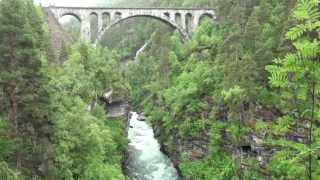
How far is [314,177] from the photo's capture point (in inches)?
430

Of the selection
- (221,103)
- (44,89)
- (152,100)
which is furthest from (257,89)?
(152,100)

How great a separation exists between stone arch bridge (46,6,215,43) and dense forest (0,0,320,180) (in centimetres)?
683

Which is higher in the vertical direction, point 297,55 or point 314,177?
point 297,55

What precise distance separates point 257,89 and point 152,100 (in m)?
36.1

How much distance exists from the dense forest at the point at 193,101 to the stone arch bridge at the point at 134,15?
6831 millimetres

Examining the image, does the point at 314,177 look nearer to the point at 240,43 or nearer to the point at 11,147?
the point at 11,147

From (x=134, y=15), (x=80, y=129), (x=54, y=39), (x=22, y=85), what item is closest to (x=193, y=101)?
(x=54, y=39)

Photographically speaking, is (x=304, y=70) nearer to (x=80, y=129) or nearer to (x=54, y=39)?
(x=80, y=129)

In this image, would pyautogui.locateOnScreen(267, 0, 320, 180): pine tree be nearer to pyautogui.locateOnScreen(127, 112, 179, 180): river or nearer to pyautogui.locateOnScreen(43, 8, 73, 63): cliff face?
pyautogui.locateOnScreen(127, 112, 179, 180): river

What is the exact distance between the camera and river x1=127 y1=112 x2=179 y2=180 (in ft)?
176

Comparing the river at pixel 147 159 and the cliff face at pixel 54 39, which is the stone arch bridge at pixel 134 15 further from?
the river at pixel 147 159

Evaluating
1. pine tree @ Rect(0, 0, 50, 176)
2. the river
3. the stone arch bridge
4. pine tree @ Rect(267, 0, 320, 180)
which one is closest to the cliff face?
the stone arch bridge

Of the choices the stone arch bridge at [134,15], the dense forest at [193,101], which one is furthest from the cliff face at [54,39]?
the stone arch bridge at [134,15]

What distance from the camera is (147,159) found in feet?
196
